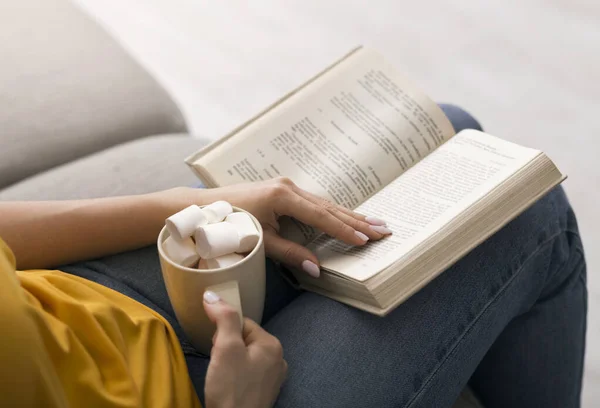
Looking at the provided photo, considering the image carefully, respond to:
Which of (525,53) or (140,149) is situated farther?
(525,53)

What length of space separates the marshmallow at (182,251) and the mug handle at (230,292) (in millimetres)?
34

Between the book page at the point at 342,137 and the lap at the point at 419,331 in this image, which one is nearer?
the lap at the point at 419,331

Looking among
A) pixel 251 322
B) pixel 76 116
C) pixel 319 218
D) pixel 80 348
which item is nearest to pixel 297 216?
pixel 319 218

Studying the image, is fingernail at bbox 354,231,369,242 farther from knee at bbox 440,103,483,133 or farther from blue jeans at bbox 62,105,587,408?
knee at bbox 440,103,483,133

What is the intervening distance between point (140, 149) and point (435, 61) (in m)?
1.15

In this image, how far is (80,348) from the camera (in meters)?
0.61

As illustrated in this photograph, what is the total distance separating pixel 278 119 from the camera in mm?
889

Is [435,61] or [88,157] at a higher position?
[88,157]

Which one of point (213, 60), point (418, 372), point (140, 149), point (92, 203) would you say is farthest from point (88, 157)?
point (213, 60)

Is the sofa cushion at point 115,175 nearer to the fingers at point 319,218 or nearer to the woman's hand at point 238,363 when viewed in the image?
the fingers at point 319,218

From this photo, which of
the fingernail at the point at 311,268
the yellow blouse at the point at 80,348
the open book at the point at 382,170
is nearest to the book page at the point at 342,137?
the open book at the point at 382,170

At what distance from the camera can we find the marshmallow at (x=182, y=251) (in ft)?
2.15

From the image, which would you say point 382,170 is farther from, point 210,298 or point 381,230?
point 210,298

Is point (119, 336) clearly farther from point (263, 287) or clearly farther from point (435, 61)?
point (435, 61)
